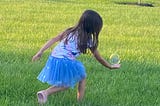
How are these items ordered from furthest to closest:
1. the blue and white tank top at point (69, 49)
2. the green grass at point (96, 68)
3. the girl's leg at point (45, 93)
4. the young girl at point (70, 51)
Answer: the green grass at point (96, 68), the blue and white tank top at point (69, 49), the young girl at point (70, 51), the girl's leg at point (45, 93)

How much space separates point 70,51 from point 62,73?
0.90 feet

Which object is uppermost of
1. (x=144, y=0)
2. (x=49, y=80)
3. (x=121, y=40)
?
(x=49, y=80)

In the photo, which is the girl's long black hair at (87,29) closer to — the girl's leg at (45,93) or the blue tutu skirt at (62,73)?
the blue tutu skirt at (62,73)

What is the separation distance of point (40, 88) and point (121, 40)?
7056mm

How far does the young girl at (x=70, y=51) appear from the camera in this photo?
625 cm

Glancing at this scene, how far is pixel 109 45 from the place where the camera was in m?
12.7

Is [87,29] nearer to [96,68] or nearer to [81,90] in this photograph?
[81,90]

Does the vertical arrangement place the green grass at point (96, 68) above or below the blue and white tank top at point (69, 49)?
below

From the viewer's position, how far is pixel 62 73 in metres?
6.31

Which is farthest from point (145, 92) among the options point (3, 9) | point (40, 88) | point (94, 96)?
point (3, 9)

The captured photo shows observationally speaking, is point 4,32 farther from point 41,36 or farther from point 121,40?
point 121,40

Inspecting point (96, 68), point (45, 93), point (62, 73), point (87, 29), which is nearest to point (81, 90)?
point (62, 73)

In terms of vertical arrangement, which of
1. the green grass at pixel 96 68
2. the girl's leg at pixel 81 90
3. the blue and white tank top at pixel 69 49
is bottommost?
the green grass at pixel 96 68

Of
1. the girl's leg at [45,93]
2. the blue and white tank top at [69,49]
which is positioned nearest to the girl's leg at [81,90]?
the girl's leg at [45,93]
